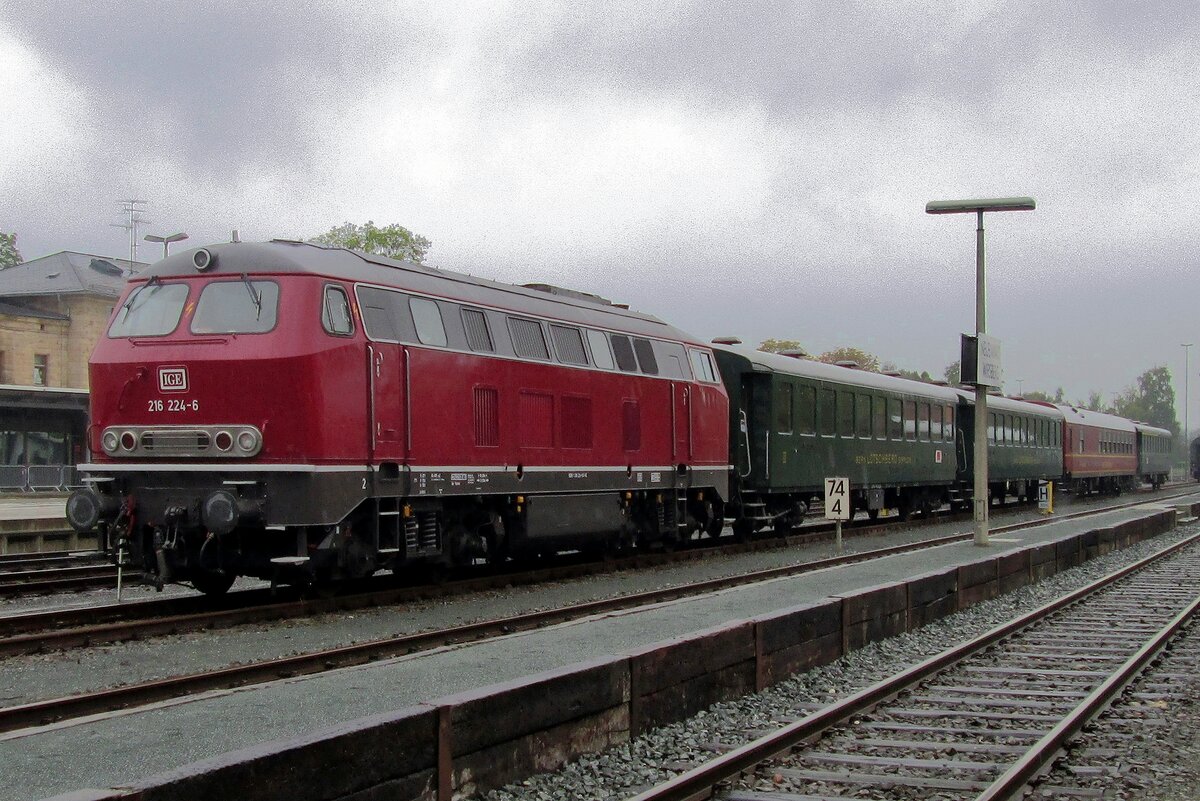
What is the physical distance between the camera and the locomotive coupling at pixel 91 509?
12.6 metres

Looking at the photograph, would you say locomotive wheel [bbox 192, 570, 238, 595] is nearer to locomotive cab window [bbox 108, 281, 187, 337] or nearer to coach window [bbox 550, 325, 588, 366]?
locomotive cab window [bbox 108, 281, 187, 337]

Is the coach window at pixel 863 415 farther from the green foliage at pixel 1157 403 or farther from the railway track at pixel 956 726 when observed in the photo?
the green foliage at pixel 1157 403

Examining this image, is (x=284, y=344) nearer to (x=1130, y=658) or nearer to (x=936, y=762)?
(x=936, y=762)

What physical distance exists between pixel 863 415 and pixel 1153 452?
46.6 metres

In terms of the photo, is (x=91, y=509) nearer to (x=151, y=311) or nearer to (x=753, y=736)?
(x=151, y=311)

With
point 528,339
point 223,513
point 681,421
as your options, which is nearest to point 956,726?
point 223,513

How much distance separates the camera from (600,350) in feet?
58.9

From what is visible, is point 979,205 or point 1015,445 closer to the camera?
point 979,205

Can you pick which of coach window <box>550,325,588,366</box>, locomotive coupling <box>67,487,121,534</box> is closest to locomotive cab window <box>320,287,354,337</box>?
locomotive coupling <box>67,487,121,534</box>

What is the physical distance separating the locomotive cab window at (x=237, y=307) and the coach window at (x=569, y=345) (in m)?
4.78

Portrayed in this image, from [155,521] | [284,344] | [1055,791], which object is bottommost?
[1055,791]

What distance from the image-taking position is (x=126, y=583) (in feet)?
54.7

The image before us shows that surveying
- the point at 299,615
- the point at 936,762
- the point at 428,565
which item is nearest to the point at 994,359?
the point at 428,565

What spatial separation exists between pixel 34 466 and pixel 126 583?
24.5 m
